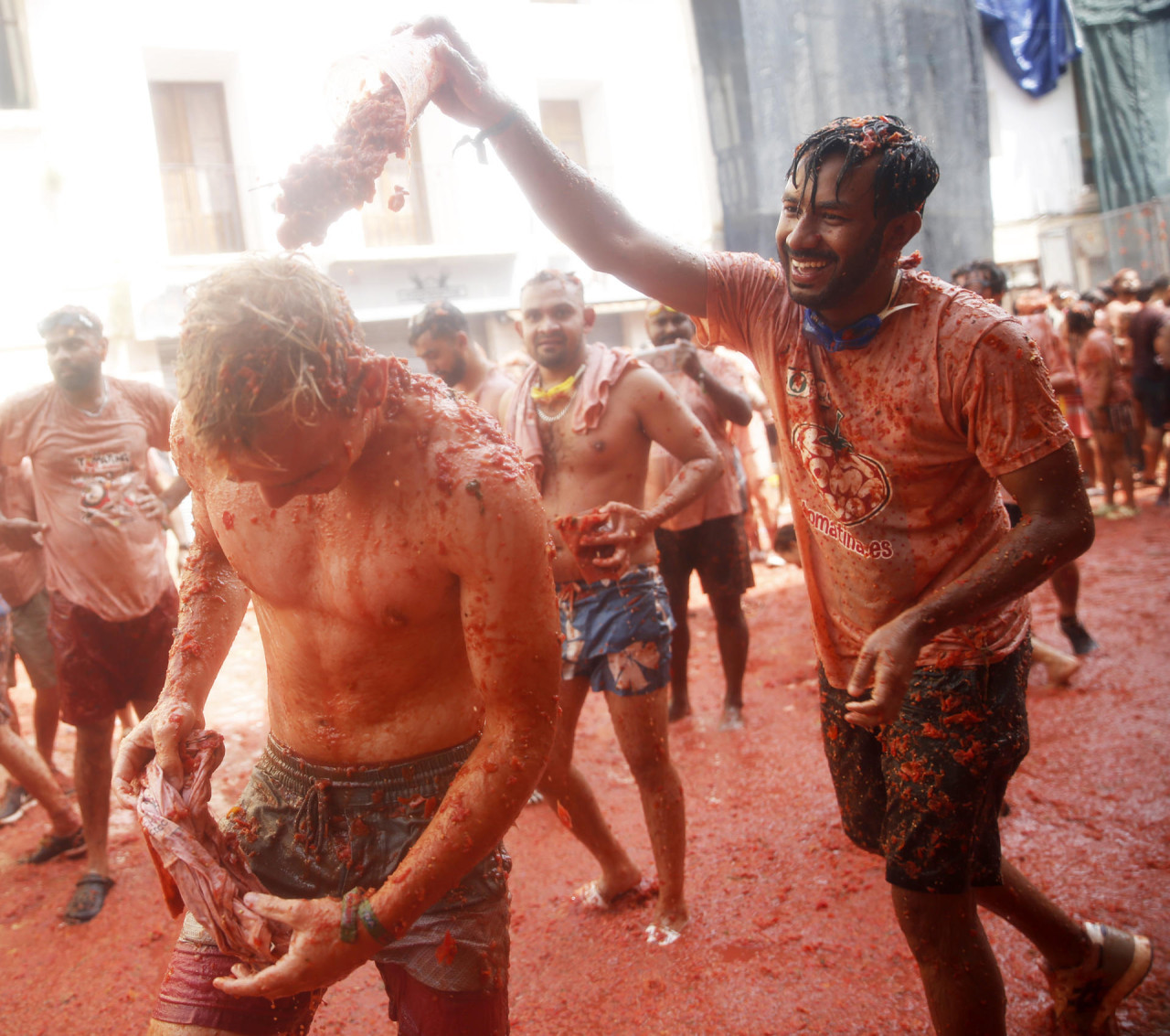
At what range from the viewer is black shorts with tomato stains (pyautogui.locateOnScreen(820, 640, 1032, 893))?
2.05 m

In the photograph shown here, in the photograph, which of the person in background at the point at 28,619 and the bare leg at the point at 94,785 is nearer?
the bare leg at the point at 94,785

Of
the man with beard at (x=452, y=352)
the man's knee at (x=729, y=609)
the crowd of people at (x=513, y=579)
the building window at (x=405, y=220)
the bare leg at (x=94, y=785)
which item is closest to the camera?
the crowd of people at (x=513, y=579)

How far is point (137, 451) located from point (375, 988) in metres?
2.59

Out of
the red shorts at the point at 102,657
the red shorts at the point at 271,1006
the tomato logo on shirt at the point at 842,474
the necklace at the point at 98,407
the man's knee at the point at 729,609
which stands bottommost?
the man's knee at the point at 729,609

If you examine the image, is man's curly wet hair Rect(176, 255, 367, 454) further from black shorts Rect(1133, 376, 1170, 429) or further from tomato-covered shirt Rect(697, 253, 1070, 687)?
black shorts Rect(1133, 376, 1170, 429)

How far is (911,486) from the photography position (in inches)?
81.6

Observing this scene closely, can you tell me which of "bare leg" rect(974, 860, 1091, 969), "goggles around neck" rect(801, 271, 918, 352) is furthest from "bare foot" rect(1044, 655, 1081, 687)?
"goggles around neck" rect(801, 271, 918, 352)

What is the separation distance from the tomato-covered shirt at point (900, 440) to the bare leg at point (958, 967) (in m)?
0.53

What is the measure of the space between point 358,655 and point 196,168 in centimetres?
1309

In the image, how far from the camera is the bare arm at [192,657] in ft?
5.81

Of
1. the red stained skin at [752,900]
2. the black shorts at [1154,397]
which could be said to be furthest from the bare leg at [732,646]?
the black shorts at [1154,397]

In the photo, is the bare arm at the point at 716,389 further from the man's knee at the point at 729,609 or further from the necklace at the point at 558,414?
the necklace at the point at 558,414

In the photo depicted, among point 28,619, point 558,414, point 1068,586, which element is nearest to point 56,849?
point 28,619

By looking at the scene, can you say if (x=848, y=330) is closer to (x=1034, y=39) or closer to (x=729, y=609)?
(x=729, y=609)
